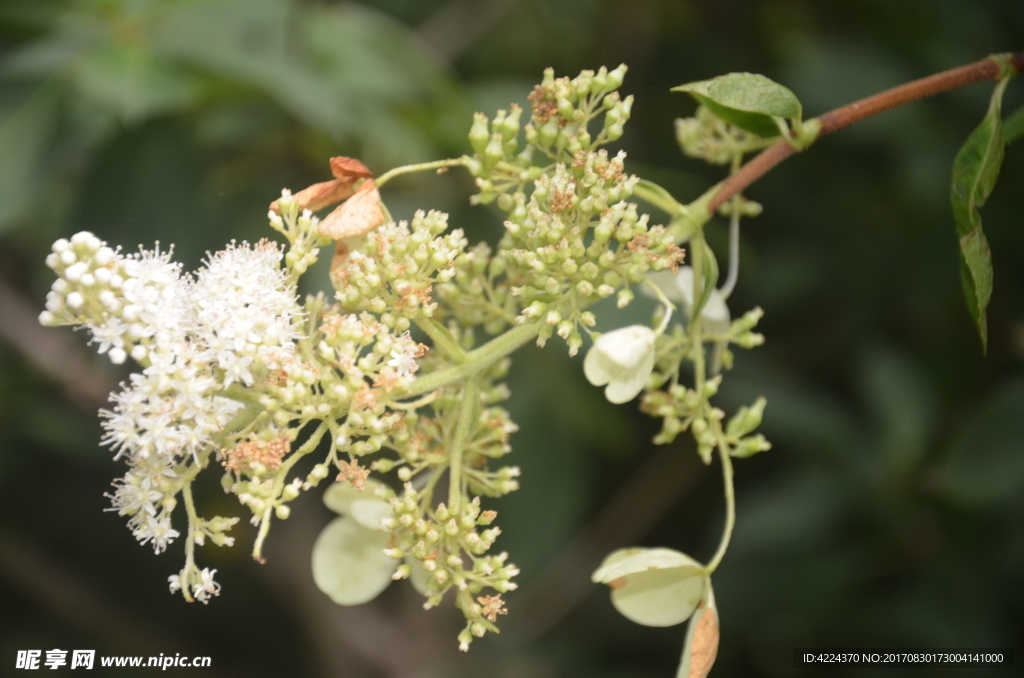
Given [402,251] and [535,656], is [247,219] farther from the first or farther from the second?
[535,656]

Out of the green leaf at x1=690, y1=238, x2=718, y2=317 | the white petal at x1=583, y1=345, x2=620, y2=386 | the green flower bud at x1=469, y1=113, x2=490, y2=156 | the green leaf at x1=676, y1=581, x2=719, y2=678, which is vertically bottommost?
the green leaf at x1=676, y1=581, x2=719, y2=678

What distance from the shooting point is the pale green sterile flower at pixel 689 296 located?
1.10 m

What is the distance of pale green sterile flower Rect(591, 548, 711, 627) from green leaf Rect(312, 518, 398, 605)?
0.31m

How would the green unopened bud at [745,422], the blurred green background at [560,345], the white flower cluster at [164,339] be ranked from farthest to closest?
the blurred green background at [560,345] → the green unopened bud at [745,422] → the white flower cluster at [164,339]

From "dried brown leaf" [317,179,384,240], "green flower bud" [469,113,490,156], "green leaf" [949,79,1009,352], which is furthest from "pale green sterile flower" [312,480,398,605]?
"green leaf" [949,79,1009,352]

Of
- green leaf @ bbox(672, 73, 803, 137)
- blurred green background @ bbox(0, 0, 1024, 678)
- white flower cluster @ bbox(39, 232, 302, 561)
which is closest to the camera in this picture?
white flower cluster @ bbox(39, 232, 302, 561)

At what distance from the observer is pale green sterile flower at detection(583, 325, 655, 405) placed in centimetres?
93

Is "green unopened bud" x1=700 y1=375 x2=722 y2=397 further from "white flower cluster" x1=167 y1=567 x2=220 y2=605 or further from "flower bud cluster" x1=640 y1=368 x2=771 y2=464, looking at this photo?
"white flower cluster" x1=167 y1=567 x2=220 y2=605

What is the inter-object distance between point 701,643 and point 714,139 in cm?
69

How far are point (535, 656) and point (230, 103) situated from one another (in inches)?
84.1

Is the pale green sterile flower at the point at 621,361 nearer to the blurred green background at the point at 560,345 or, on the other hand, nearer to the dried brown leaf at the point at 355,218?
the dried brown leaf at the point at 355,218

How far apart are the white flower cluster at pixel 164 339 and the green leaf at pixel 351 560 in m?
0.25

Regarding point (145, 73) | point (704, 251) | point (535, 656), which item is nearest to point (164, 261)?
point (704, 251)

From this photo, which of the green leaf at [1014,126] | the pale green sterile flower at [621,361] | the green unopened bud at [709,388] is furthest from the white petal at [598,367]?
the green leaf at [1014,126]
